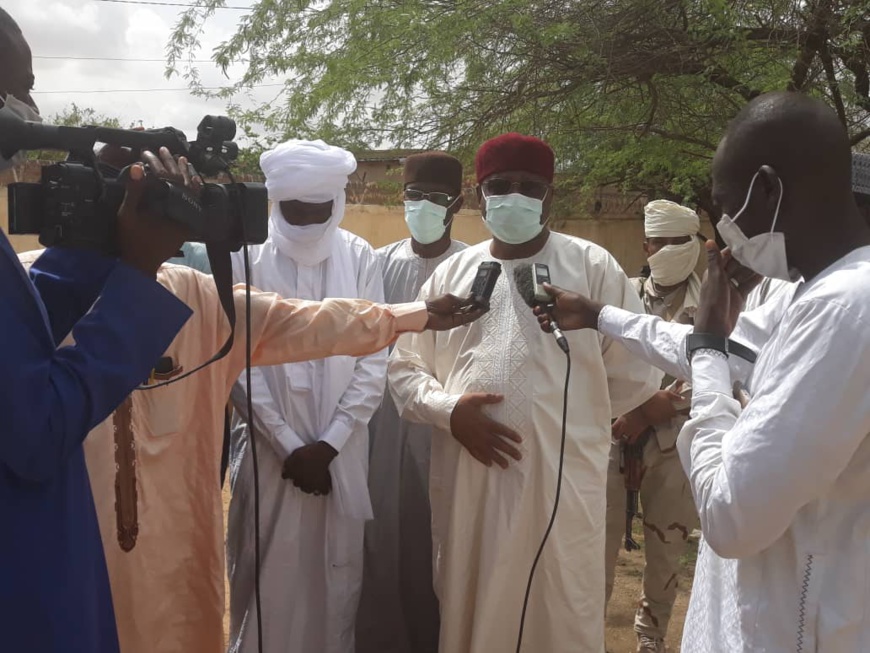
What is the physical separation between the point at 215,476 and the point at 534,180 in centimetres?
178

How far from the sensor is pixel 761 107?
1762mm

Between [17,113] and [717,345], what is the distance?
1.59 m

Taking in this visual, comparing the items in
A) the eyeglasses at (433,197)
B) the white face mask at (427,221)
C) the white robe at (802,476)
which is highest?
the eyeglasses at (433,197)

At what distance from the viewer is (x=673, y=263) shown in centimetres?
471

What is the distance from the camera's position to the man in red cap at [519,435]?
3.13 metres

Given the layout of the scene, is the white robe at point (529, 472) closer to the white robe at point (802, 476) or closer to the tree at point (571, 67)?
the white robe at point (802, 476)

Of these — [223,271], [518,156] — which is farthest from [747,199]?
[518,156]

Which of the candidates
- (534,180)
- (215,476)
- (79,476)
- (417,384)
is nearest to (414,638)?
(417,384)

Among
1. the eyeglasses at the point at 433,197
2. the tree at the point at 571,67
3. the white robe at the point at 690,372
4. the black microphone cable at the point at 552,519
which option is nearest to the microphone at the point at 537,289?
the black microphone cable at the point at 552,519

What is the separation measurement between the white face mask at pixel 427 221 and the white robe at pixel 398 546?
0.94 metres

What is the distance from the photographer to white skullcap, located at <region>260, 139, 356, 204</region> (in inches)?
150

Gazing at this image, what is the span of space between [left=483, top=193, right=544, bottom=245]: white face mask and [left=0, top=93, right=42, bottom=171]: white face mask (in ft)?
6.31

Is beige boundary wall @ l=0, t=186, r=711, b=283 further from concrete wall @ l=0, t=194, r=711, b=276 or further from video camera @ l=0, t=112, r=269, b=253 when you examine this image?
video camera @ l=0, t=112, r=269, b=253

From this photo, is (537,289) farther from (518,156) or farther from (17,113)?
(17,113)
